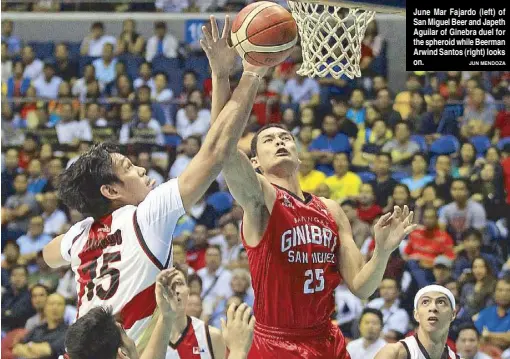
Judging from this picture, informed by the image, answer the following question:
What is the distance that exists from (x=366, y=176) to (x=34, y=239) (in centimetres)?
369

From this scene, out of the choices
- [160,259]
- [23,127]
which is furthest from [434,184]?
[160,259]

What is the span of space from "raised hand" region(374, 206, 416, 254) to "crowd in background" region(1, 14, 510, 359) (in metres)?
3.20

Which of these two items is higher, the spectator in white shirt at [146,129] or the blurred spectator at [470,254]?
the spectator in white shirt at [146,129]

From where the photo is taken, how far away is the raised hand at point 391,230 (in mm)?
5488

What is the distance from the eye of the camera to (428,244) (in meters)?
10.0

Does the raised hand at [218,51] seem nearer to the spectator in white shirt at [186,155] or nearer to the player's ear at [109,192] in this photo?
the player's ear at [109,192]

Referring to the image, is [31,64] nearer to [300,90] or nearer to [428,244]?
[300,90]

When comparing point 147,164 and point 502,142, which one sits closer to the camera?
point 502,142

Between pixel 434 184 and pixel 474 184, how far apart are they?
432mm

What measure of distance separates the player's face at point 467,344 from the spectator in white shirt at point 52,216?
4756 millimetres

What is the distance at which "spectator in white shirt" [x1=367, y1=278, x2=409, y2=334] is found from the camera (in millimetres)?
9203

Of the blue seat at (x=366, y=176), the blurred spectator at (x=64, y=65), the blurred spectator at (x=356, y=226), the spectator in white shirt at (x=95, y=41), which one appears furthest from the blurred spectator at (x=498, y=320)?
the spectator in white shirt at (x=95, y=41)

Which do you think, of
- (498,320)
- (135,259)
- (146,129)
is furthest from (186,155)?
(135,259)

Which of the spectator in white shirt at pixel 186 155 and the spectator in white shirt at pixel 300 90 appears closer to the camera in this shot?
the spectator in white shirt at pixel 186 155
